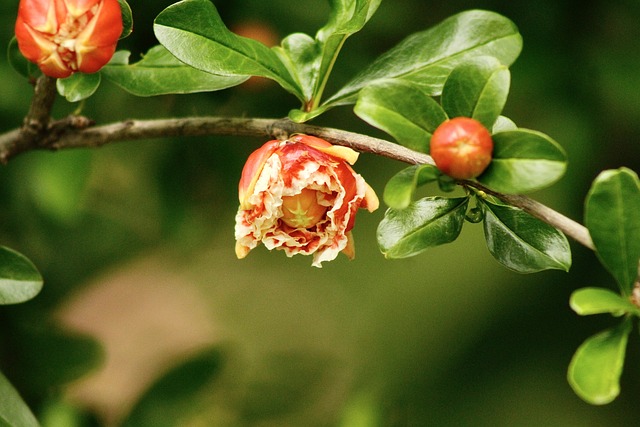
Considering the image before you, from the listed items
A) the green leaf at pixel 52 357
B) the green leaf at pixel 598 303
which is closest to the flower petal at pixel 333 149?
the green leaf at pixel 598 303

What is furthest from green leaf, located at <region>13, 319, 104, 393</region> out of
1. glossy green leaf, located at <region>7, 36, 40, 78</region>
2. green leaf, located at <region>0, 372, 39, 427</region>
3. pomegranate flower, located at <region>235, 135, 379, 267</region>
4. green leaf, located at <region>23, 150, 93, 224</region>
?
pomegranate flower, located at <region>235, 135, 379, 267</region>

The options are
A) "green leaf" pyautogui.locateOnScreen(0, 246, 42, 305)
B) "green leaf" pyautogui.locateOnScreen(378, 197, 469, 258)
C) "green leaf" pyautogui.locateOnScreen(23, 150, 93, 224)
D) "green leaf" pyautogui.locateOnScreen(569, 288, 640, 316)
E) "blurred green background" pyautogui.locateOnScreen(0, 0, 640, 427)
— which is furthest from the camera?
"blurred green background" pyautogui.locateOnScreen(0, 0, 640, 427)

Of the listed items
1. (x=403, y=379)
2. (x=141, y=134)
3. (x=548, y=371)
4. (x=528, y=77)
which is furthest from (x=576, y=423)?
(x=141, y=134)

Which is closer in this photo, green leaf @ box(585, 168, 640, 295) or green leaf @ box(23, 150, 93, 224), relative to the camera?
green leaf @ box(585, 168, 640, 295)

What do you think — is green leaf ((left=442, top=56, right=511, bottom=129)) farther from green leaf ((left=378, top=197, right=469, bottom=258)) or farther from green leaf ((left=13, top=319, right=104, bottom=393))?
green leaf ((left=13, top=319, right=104, bottom=393))

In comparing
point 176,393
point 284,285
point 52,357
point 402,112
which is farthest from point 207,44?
point 284,285

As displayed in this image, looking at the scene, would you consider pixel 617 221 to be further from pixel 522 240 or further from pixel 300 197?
pixel 300 197

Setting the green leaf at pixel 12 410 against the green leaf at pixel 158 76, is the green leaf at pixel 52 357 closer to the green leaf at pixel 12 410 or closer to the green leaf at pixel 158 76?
the green leaf at pixel 12 410
